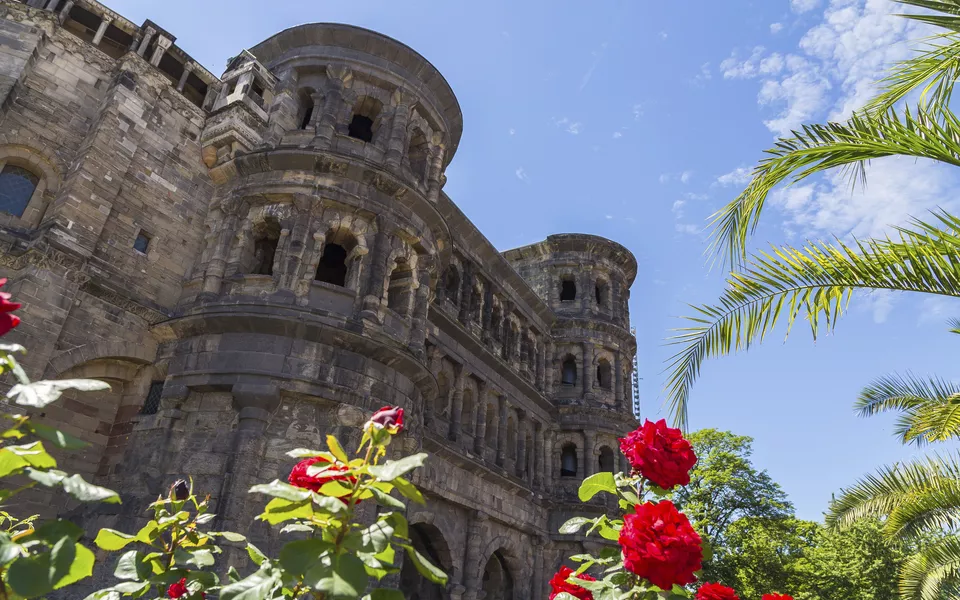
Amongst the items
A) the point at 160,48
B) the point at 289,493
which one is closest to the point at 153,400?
the point at 160,48

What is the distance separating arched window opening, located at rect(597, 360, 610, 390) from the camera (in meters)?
25.0

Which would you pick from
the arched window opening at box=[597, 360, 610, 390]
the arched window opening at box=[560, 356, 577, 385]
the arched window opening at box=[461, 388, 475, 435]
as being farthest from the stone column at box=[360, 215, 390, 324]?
the arched window opening at box=[597, 360, 610, 390]

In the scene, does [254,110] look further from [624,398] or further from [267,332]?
[624,398]

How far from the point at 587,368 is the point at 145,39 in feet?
58.9

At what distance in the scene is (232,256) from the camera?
12289mm

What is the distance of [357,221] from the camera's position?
41.4 feet

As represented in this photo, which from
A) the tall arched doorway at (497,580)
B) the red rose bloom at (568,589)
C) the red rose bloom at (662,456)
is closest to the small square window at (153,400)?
the red rose bloom at (568,589)

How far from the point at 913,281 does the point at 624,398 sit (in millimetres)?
20299

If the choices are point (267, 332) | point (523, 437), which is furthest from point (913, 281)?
point (523, 437)

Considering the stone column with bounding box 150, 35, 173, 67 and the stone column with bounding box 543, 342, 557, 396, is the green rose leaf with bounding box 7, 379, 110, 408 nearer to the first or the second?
the stone column with bounding box 150, 35, 173, 67

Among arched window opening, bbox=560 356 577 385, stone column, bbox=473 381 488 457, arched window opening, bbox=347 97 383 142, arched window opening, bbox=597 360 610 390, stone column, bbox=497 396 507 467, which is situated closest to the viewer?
arched window opening, bbox=347 97 383 142

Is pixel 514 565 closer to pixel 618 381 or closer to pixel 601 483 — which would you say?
pixel 618 381

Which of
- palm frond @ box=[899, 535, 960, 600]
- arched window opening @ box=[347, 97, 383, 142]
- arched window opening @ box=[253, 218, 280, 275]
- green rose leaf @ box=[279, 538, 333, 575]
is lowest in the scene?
green rose leaf @ box=[279, 538, 333, 575]

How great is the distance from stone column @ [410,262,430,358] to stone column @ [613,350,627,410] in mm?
13123
